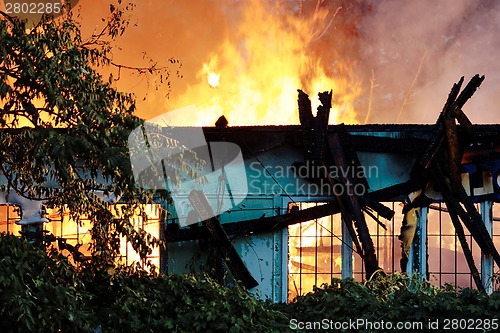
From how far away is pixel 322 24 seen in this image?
24078 millimetres

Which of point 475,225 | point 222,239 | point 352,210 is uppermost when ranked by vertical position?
point 352,210

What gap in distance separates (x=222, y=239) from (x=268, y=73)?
297 inches

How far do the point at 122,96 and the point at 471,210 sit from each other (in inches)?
264

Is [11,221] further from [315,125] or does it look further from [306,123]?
[315,125]

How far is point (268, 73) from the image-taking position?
20516 mm

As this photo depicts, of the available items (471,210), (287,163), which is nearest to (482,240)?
(471,210)

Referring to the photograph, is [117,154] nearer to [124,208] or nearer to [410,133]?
[124,208]

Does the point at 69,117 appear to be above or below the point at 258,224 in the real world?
above

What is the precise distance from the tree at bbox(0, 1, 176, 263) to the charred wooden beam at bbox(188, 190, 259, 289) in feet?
11.9

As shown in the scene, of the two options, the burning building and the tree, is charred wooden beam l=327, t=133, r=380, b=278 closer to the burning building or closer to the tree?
the burning building

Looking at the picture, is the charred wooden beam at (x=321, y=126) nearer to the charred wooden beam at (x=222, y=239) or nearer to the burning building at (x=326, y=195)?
the burning building at (x=326, y=195)

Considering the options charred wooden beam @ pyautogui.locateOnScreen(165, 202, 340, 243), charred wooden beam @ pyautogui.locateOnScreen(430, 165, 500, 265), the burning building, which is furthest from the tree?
charred wooden beam @ pyautogui.locateOnScreen(430, 165, 500, 265)

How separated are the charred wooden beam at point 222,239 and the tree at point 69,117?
11.9 feet

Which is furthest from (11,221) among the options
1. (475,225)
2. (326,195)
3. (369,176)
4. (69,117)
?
(475,225)
